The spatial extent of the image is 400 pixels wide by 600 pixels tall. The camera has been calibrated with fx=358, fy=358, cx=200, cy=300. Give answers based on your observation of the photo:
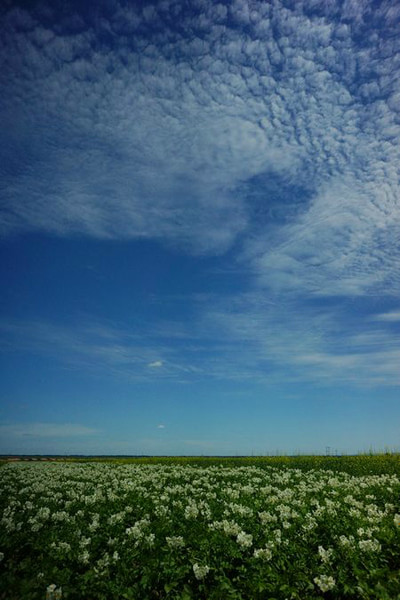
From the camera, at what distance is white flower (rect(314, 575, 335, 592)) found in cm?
605

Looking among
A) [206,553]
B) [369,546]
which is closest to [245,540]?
[206,553]

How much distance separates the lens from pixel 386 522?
8.63 metres

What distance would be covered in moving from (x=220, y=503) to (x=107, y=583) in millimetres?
5585

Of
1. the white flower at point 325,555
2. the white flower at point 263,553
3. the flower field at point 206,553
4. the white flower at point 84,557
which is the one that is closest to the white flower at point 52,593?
the flower field at point 206,553

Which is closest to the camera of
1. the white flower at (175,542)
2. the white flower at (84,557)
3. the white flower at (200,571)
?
the white flower at (200,571)

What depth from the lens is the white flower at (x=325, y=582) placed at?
605 centimetres

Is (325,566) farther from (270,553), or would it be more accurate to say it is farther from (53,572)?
(53,572)

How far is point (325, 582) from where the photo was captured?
20.2 ft

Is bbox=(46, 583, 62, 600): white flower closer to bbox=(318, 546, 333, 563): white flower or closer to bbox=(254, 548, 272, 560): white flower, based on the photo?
bbox=(254, 548, 272, 560): white flower

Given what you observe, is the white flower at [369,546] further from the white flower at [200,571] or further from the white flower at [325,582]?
the white flower at [200,571]

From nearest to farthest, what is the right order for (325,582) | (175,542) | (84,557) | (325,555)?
(325,582) < (325,555) < (84,557) < (175,542)

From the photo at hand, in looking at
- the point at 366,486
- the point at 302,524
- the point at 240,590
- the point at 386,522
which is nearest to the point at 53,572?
the point at 240,590

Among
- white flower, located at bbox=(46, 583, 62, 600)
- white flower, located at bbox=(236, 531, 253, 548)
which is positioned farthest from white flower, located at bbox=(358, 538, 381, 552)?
white flower, located at bbox=(46, 583, 62, 600)

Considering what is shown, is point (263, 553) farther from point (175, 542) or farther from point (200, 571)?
point (175, 542)
